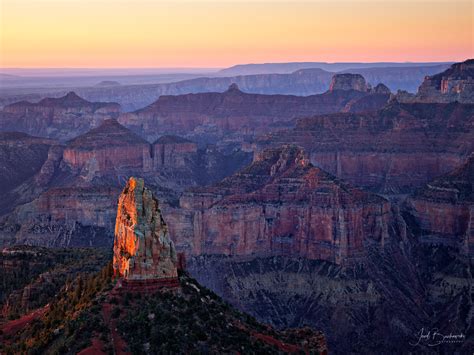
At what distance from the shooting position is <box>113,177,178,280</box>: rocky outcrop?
1935 inches

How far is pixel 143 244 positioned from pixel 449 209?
209 feet

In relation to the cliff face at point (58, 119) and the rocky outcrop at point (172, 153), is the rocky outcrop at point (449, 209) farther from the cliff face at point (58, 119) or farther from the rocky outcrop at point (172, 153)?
the cliff face at point (58, 119)

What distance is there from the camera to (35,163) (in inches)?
6068

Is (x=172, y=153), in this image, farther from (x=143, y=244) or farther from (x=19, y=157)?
(x=143, y=244)

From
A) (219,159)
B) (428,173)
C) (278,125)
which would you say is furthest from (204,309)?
(278,125)

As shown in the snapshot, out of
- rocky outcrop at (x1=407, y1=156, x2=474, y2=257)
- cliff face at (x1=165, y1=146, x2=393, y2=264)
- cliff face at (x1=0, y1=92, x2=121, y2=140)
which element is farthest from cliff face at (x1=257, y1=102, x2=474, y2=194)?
cliff face at (x1=0, y1=92, x2=121, y2=140)

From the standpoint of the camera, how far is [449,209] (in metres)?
108

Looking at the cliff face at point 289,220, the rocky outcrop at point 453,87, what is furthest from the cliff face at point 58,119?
the cliff face at point 289,220

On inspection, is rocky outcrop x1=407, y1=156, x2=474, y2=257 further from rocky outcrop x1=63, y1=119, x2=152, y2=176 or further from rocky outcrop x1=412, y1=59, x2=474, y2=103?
rocky outcrop x1=63, y1=119, x2=152, y2=176

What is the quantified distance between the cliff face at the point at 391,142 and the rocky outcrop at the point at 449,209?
16044 millimetres

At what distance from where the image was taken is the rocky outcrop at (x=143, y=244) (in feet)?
161

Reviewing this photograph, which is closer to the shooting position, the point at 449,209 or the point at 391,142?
the point at 449,209

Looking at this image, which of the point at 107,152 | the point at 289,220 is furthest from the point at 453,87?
the point at 289,220

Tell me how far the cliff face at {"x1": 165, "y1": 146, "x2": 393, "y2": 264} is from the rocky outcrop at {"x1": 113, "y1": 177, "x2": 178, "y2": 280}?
50.2 metres
